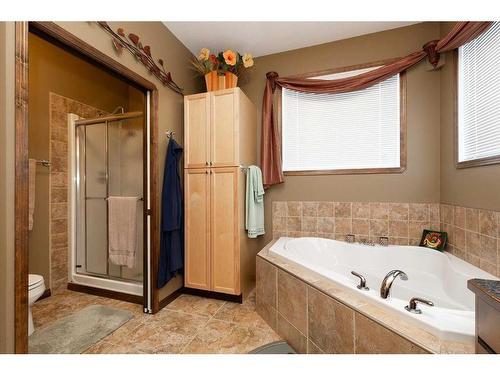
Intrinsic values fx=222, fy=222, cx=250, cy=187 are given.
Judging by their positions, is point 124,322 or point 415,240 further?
point 415,240

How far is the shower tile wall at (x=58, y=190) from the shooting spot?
2.24 m

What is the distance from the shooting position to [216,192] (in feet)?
6.87

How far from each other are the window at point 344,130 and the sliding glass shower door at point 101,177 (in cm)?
168

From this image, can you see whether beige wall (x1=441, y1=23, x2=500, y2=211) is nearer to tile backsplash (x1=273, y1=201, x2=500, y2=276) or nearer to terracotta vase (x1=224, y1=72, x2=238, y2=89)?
tile backsplash (x1=273, y1=201, x2=500, y2=276)

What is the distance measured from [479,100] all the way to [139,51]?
253cm

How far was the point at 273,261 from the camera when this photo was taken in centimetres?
170

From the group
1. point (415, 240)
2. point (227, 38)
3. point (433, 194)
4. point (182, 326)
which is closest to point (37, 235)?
point (182, 326)

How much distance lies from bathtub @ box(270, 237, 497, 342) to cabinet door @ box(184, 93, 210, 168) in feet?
3.59

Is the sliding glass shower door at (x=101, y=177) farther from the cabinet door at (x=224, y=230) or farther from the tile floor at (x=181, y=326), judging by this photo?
the cabinet door at (x=224, y=230)

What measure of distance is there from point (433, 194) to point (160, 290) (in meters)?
2.64

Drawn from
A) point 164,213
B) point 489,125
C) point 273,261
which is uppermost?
point 489,125

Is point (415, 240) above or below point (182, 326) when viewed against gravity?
above

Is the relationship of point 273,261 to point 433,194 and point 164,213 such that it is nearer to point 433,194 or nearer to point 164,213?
point 164,213

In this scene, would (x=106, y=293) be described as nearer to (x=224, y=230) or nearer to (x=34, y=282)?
(x=34, y=282)
